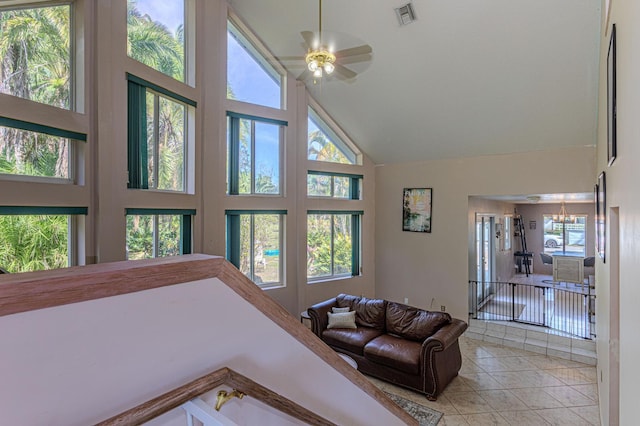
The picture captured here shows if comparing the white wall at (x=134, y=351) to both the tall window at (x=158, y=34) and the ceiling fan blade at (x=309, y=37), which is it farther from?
the tall window at (x=158, y=34)

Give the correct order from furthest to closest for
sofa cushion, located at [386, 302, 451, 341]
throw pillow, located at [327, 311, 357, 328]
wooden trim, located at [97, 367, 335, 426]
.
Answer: throw pillow, located at [327, 311, 357, 328] → sofa cushion, located at [386, 302, 451, 341] → wooden trim, located at [97, 367, 335, 426]

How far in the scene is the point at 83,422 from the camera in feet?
2.27

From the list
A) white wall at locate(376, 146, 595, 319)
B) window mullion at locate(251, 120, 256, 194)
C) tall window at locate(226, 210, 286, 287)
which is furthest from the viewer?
window mullion at locate(251, 120, 256, 194)

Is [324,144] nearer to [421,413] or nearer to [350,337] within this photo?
[350,337]

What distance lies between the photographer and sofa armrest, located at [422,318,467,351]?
4223mm

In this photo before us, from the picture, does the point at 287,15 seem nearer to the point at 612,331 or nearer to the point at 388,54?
the point at 388,54

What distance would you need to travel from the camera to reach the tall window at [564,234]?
10453mm

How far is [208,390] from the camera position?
34.3 inches

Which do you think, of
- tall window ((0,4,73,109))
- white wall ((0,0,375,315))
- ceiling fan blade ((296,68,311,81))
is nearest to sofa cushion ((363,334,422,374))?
white wall ((0,0,375,315))

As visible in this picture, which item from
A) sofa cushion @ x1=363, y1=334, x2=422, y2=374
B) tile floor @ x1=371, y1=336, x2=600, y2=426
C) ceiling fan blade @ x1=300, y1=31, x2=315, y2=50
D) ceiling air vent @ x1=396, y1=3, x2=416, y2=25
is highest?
ceiling air vent @ x1=396, y1=3, x2=416, y2=25

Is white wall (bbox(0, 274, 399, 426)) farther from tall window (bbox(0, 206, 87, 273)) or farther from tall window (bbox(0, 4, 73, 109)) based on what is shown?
tall window (bbox(0, 4, 73, 109))

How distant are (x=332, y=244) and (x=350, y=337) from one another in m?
2.65

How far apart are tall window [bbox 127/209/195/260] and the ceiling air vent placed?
13.3 feet

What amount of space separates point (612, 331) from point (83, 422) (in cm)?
366
